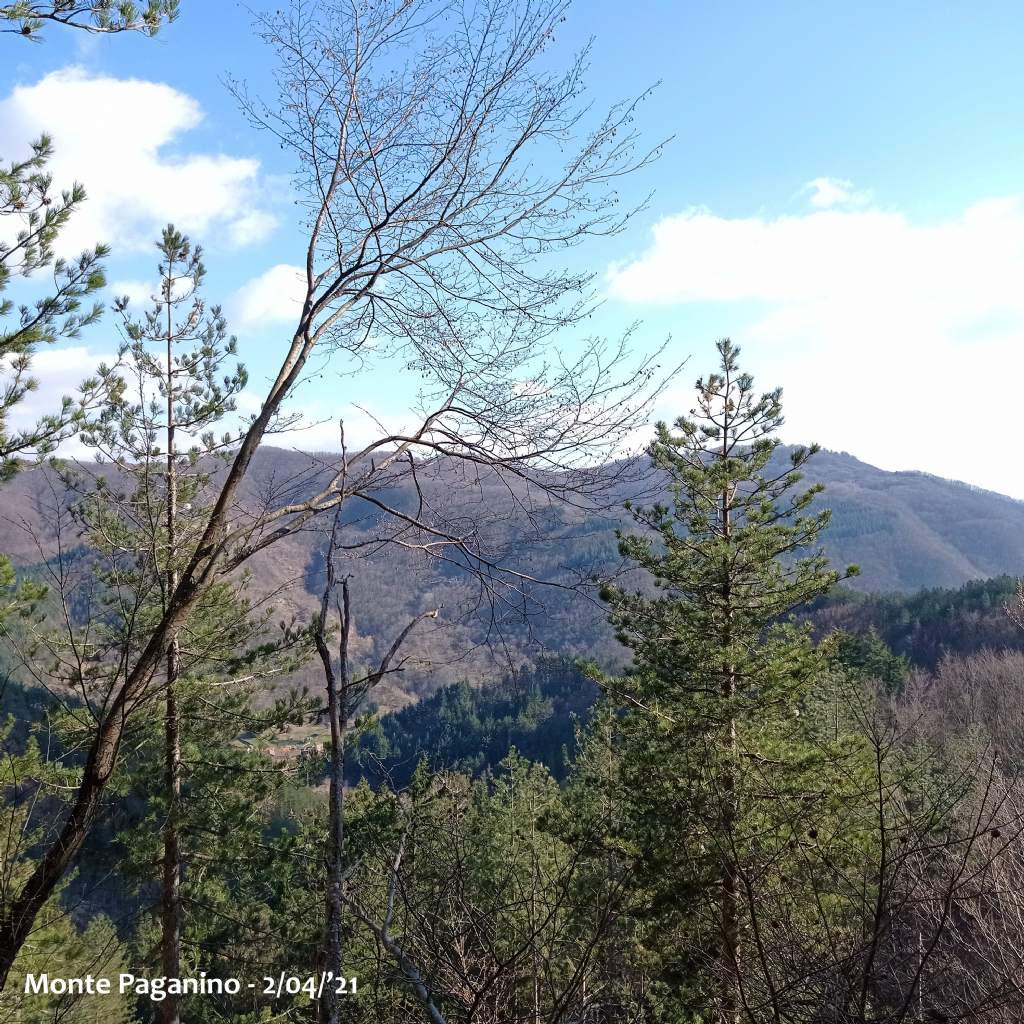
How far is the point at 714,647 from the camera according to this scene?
8.56 meters

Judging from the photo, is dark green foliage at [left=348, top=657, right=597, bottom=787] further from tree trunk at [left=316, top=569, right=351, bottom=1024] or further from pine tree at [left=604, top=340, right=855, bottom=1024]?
tree trunk at [left=316, top=569, right=351, bottom=1024]

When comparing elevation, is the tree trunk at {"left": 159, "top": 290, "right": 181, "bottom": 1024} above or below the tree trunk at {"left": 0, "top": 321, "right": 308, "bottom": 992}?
below

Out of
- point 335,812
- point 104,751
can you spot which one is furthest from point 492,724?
point 104,751

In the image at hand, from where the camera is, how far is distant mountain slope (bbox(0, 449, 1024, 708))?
3.54m

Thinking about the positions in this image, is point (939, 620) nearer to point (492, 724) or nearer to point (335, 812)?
point (492, 724)

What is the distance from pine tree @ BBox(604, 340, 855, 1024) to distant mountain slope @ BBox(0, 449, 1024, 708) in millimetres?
1836

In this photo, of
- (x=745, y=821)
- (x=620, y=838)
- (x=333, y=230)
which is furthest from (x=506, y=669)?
(x=620, y=838)

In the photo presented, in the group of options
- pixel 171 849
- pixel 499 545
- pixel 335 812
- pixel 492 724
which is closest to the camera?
pixel 499 545

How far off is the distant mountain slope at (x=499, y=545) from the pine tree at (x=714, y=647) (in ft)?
6.02

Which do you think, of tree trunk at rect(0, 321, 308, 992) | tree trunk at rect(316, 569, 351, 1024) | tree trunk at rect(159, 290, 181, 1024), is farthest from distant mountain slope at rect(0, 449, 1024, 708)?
tree trunk at rect(159, 290, 181, 1024)

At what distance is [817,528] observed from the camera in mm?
9000

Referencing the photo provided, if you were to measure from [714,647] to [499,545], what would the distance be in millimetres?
5738

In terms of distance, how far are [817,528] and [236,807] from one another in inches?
307

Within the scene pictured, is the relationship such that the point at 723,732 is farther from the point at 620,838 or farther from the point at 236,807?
the point at 236,807
